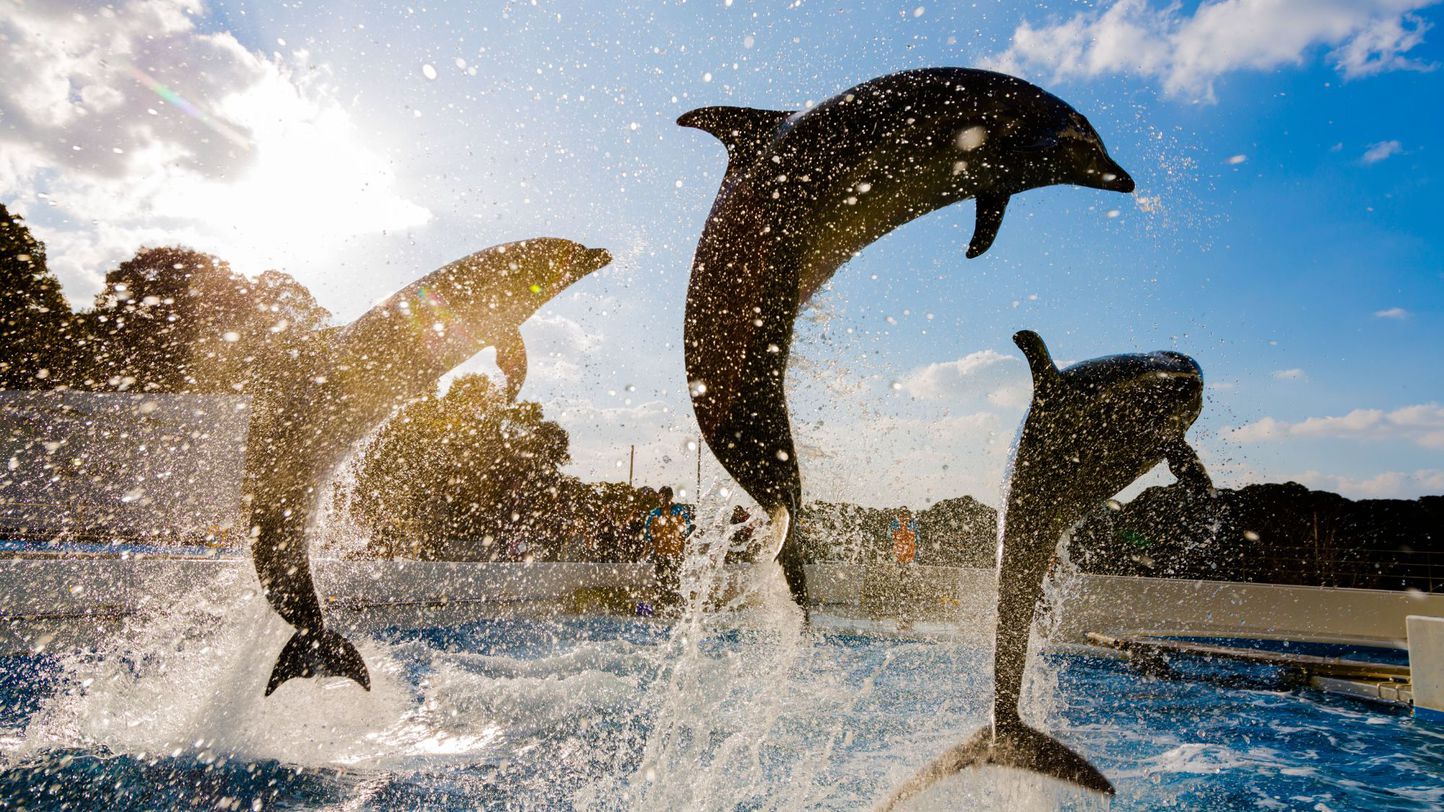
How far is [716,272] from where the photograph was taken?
3311 mm

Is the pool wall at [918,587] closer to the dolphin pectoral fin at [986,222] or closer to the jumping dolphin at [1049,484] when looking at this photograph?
the jumping dolphin at [1049,484]

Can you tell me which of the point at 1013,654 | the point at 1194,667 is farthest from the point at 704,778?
the point at 1194,667

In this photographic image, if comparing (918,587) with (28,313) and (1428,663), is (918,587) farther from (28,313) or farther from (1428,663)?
(28,313)

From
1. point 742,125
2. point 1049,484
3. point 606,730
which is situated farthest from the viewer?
point 606,730

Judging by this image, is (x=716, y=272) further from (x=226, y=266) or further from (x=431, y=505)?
(x=226, y=266)

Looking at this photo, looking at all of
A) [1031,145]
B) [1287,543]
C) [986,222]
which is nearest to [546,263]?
[986,222]

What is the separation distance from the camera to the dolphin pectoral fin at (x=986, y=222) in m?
3.76

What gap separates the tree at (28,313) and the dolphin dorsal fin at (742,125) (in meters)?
23.2

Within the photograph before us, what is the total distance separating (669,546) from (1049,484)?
362 inches

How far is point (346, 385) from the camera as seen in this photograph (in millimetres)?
5039

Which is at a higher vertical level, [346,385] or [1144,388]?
[346,385]

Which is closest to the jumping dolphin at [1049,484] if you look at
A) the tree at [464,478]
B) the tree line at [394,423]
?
the tree line at [394,423]

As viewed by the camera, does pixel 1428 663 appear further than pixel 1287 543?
No

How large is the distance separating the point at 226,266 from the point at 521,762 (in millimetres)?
28505
